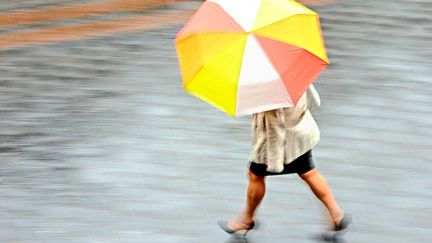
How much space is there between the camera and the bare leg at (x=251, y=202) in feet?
18.9

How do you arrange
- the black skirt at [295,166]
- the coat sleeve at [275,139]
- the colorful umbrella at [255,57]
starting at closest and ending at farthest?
the colorful umbrella at [255,57] < the coat sleeve at [275,139] < the black skirt at [295,166]

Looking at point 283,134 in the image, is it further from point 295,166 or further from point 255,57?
point 255,57

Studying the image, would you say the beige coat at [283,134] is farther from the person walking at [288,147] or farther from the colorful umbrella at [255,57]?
the colorful umbrella at [255,57]

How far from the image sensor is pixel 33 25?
9.58 m

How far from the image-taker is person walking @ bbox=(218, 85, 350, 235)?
5.38 meters

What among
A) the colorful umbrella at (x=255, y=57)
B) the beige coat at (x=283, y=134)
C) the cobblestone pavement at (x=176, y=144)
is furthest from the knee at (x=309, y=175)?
the colorful umbrella at (x=255, y=57)

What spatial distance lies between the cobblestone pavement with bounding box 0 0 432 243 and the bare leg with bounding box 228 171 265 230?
174 mm

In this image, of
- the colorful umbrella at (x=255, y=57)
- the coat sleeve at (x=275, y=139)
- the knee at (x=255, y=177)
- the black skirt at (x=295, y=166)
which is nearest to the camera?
the colorful umbrella at (x=255, y=57)

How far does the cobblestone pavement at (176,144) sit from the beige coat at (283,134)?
79 cm

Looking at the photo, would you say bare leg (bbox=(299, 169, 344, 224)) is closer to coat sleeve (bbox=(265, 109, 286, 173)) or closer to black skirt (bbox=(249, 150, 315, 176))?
black skirt (bbox=(249, 150, 315, 176))

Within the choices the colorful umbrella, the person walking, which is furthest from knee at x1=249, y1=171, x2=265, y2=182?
the colorful umbrella

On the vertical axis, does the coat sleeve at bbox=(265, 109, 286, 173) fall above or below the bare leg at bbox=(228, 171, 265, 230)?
above

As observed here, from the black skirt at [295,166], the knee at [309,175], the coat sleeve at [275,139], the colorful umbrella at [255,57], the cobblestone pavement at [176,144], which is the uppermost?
the colorful umbrella at [255,57]

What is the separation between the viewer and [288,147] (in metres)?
5.48
